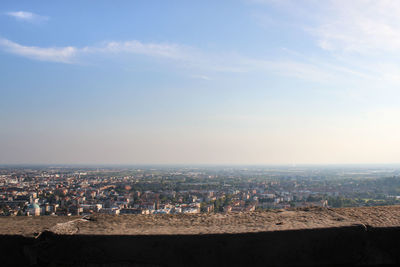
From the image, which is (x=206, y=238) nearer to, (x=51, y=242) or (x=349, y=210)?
(x=51, y=242)

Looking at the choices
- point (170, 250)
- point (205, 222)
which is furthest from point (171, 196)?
point (170, 250)

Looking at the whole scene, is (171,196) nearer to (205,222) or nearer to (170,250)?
(205,222)

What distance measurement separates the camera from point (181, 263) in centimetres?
107

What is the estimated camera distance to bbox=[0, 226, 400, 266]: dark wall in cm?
108

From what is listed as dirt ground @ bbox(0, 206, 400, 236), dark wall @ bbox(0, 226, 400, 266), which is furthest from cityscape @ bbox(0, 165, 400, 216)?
dark wall @ bbox(0, 226, 400, 266)

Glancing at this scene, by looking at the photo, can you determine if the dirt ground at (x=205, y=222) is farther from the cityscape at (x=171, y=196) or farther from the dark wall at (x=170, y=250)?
the cityscape at (x=171, y=196)

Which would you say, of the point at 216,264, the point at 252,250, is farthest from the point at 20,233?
the point at 252,250

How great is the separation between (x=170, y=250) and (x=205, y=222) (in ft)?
0.78

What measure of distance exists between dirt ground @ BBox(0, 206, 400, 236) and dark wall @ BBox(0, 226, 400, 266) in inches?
1.2

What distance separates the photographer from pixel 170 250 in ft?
3.54

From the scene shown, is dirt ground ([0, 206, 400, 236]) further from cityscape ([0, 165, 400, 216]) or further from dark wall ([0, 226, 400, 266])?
cityscape ([0, 165, 400, 216])

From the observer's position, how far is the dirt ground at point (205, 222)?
1.15 meters

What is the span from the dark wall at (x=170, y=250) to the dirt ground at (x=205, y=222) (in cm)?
3

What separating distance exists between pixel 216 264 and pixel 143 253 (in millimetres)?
241
